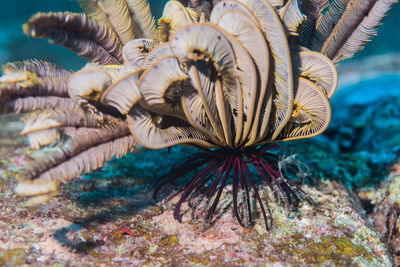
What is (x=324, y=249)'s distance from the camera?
2344 mm

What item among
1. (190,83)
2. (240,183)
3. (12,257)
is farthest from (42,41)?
(240,183)

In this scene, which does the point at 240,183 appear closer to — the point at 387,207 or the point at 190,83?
the point at 190,83

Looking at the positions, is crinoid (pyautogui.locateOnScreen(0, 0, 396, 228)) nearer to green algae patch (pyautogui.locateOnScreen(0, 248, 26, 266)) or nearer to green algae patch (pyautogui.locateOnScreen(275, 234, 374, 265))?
green algae patch (pyautogui.locateOnScreen(275, 234, 374, 265))

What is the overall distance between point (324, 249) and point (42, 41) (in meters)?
18.1

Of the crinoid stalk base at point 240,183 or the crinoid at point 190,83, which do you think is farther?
the crinoid stalk base at point 240,183

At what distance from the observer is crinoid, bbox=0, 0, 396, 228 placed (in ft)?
6.47

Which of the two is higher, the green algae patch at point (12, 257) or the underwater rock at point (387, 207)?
the green algae patch at point (12, 257)

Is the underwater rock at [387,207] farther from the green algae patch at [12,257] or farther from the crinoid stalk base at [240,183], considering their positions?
the green algae patch at [12,257]

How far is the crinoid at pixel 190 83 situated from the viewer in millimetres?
A: 1972

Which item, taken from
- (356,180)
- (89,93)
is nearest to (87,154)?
(89,93)

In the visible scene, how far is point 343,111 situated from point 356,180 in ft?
8.79

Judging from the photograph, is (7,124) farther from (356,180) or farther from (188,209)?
(356,180)

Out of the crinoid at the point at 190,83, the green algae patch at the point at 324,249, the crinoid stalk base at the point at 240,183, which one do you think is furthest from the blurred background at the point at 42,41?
the green algae patch at the point at 324,249

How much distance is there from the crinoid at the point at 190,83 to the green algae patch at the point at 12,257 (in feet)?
1.75
